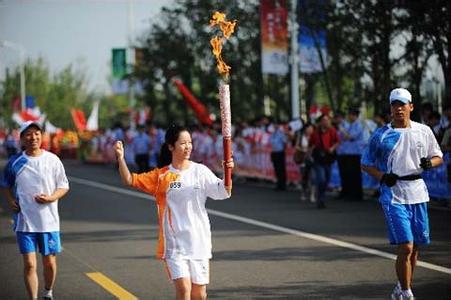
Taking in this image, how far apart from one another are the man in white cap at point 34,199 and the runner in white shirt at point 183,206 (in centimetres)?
154

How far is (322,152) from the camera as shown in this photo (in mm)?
14414

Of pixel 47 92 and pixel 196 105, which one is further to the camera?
pixel 47 92

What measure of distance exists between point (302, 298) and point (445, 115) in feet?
19.9

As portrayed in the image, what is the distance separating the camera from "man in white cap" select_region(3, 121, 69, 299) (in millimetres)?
6758

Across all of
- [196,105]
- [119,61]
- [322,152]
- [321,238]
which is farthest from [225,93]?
[119,61]

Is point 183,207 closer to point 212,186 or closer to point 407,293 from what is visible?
point 212,186

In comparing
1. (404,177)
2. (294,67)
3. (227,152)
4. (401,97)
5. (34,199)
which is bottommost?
(34,199)

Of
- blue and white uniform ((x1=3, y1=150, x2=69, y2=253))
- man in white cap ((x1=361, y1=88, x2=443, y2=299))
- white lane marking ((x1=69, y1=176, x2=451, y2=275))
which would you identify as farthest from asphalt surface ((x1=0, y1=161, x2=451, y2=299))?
blue and white uniform ((x1=3, y1=150, x2=69, y2=253))

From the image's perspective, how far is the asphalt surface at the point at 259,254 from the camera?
24.1ft

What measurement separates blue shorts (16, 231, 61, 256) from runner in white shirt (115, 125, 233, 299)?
1583 millimetres

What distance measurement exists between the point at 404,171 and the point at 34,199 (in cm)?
306

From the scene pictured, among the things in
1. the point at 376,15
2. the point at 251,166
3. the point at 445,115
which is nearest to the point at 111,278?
the point at 445,115

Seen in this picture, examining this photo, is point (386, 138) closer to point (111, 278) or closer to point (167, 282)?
point (167, 282)

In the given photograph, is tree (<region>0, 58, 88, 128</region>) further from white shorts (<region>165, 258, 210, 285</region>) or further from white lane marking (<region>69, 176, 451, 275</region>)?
white shorts (<region>165, 258, 210, 285</region>)
